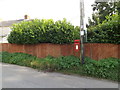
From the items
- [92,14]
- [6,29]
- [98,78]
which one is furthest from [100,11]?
[6,29]

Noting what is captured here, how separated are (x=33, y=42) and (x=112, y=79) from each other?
22.6ft

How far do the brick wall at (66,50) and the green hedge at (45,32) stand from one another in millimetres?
494

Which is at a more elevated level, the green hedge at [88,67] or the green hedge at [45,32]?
the green hedge at [45,32]

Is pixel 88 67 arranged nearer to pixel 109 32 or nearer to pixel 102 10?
pixel 109 32

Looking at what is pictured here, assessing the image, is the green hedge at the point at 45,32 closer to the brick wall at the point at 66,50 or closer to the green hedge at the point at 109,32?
the brick wall at the point at 66,50

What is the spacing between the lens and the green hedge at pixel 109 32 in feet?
20.6

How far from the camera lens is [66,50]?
8.12 meters

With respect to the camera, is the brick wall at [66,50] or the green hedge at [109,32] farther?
the brick wall at [66,50]

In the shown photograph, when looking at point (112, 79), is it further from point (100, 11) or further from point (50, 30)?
point (100, 11)

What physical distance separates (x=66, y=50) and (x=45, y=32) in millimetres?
2302

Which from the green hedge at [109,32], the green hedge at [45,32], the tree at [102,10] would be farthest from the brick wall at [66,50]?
the tree at [102,10]

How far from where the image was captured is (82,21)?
651 cm

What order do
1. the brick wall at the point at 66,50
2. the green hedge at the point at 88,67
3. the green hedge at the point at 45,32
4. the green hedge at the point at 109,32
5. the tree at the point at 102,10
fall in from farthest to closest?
the tree at the point at 102,10
the green hedge at the point at 45,32
the brick wall at the point at 66,50
the green hedge at the point at 109,32
the green hedge at the point at 88,67

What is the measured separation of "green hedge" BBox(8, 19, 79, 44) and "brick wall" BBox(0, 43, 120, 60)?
0.49 metres
